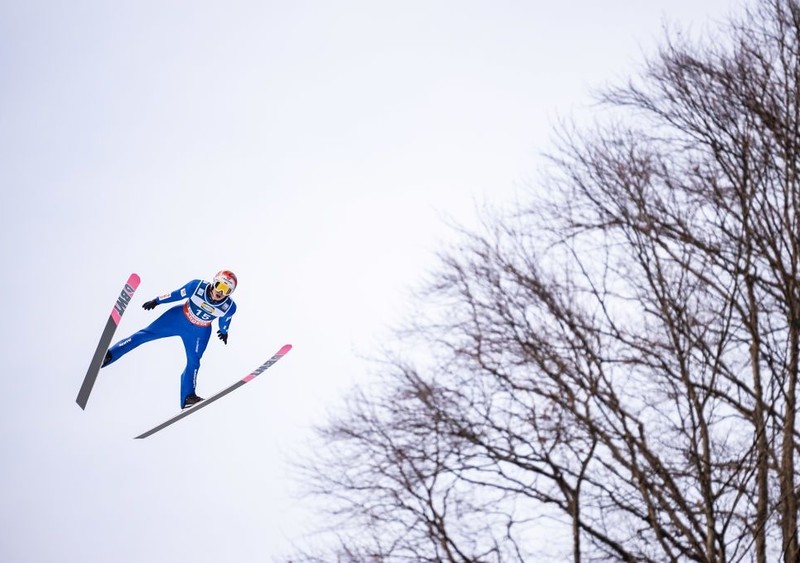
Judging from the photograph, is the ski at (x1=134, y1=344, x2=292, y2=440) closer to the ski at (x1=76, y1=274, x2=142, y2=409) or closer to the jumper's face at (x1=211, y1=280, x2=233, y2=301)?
the ski at (x1=76, y1=274, x2=142, y2=409)

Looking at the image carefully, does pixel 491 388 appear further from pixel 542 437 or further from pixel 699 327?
pixel 699 327

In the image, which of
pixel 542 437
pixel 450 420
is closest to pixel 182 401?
pixel 450 420

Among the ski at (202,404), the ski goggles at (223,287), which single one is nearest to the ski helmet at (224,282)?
the ski goggles at (223,287)

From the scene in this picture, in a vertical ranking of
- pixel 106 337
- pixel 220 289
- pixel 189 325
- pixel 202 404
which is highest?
pixel 220 289

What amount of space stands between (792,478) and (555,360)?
2407 millimetres

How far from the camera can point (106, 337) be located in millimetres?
10250

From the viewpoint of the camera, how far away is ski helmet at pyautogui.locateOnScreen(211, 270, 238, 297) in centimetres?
983

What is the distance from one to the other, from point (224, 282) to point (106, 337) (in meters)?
1.53

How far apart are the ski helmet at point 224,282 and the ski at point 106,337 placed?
1.34 meters

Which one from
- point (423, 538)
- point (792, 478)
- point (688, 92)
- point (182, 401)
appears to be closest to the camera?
point (792, 478)

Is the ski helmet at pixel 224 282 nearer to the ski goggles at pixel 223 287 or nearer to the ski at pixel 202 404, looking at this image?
the ski goggles at pixel 223 287

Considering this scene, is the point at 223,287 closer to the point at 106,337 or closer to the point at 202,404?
the point at 202,404

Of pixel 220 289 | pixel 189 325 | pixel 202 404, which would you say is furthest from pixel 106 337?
pixel 220 289

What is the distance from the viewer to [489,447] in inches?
379
